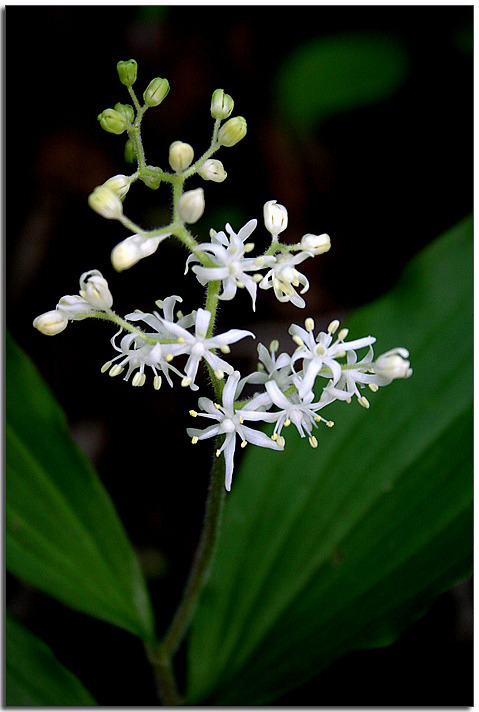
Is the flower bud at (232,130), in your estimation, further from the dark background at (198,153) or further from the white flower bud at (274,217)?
the dark background at (198,153)

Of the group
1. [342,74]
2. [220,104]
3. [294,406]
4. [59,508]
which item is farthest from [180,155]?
[342,74]

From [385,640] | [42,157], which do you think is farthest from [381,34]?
[385,640]

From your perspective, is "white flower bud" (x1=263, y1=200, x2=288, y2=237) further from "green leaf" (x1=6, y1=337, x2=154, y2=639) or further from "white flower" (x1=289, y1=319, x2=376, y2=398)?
"green leaf" (x1=6, y1=337, x2=154, y2=639)

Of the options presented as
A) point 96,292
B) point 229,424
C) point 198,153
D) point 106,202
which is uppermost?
point 106,202

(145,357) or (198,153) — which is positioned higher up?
(145,357)

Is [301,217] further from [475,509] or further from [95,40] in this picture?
[475,509]

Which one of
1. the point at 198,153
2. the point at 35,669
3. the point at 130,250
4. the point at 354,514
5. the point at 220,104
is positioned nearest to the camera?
the point at 130,250

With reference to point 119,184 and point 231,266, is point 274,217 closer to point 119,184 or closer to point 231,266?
point 231,266
